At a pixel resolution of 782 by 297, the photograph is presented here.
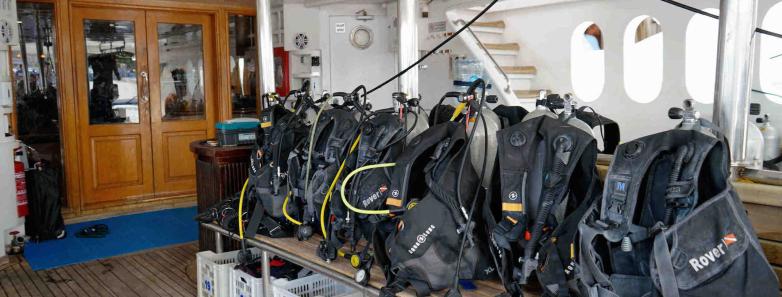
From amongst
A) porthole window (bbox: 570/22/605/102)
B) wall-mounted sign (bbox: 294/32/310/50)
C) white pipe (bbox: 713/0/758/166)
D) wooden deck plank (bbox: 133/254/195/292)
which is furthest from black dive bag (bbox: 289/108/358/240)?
porthole window (bbox: 570/22/605/102)

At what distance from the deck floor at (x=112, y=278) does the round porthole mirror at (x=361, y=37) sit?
2902 mm

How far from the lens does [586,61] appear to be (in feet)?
22.6

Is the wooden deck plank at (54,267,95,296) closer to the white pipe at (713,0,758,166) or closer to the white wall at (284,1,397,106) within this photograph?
the white wall at (284,1,397,106)

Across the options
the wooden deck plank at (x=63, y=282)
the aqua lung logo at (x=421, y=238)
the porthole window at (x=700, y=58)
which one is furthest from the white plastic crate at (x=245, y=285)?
the porthole window at (x=700, y=58)

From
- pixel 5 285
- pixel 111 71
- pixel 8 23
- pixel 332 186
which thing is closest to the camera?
pixel 332 186

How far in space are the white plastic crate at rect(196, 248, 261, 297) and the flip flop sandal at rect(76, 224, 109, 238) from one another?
255 cm

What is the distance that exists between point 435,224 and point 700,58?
4.58 m

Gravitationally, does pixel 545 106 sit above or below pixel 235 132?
above

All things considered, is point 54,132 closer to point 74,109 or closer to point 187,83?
point 74,109

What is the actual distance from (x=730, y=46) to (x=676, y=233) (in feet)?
2.58

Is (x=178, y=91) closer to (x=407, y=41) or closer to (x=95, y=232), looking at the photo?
(x=95, y=232)

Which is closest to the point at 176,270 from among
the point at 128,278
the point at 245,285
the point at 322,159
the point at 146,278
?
the point at 146,278

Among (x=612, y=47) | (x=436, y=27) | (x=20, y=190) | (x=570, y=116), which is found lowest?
(x=20, y=190)

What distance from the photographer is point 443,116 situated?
268 cm
